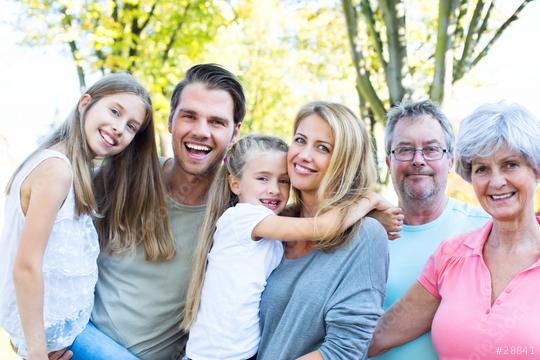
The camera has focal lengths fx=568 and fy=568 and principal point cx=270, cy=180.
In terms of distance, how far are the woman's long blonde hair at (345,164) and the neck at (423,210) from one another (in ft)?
2.31

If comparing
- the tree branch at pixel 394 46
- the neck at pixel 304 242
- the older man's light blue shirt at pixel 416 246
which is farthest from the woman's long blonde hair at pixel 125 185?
the tree branch at pixel 394 46

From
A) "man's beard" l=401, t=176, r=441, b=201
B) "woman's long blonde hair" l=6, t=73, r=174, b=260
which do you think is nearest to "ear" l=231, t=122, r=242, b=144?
"woman's long blonde hair" l=6, t=73, r=174, b=260

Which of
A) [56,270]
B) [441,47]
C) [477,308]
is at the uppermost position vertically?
[441,47]

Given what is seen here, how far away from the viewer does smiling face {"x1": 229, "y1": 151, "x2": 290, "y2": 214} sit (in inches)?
118

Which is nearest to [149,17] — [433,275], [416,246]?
[416,246]

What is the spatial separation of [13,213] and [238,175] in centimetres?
114

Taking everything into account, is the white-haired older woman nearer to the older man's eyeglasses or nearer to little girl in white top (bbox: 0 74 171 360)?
the older man's eyeglasses

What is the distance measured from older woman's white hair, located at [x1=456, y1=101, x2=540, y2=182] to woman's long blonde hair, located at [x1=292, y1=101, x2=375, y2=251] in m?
0.44

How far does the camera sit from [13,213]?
2805mm

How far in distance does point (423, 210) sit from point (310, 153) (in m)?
0.99

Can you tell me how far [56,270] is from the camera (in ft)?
9.39

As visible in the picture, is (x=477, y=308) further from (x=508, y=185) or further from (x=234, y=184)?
(x=234, y=184)

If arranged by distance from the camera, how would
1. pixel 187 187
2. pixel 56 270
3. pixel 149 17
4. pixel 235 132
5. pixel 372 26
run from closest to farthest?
pixel 56 270
pixel 187 187
pixel 235 132
pixel 372 26
pixel 149 17

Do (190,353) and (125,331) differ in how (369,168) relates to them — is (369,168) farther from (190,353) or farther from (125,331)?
(125,331)
